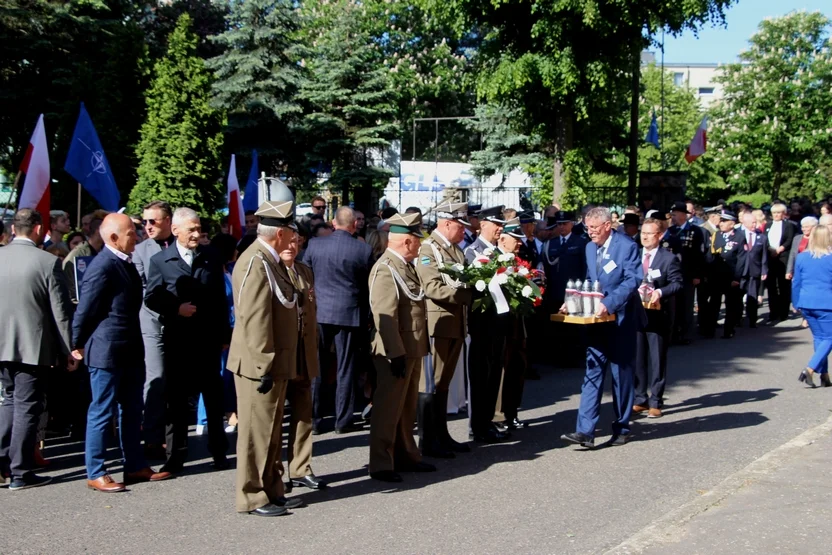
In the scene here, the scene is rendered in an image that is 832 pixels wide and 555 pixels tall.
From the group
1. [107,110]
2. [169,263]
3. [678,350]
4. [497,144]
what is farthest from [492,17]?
[169,263]

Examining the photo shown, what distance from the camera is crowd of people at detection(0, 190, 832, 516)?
6.64 meters

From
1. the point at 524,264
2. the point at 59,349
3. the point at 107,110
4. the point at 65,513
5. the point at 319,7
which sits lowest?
the point at 65,513

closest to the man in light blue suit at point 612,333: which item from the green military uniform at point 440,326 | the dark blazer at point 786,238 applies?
the green military uniform at point 440,326

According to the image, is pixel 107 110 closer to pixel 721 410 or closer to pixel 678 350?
pixel 678 350

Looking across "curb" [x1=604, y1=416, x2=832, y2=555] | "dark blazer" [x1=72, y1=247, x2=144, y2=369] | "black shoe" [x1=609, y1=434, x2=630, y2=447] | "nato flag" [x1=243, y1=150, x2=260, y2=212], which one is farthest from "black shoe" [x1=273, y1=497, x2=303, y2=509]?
"nato flag" [x1=243, y1=150, x2=260, y2=212]

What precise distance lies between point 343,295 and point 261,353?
9.74 feet

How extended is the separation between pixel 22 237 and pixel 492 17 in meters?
19.8

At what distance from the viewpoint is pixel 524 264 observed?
8406mm

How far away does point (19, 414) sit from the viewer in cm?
730

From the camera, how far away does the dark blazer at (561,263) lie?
40.2ft

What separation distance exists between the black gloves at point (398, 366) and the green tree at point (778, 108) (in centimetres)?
3591

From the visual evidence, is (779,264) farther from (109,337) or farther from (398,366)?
(109,337)

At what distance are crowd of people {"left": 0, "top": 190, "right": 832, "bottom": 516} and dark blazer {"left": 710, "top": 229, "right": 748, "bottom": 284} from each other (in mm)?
5901

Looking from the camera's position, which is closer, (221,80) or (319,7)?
(221,80)
